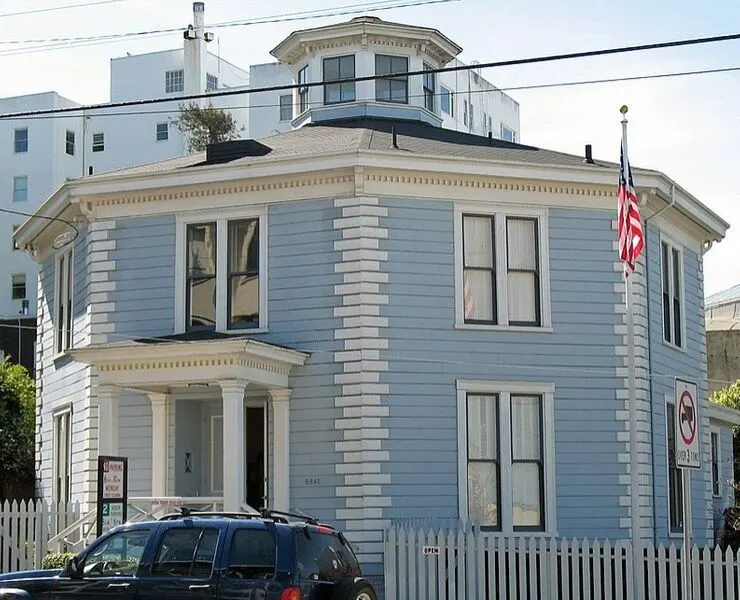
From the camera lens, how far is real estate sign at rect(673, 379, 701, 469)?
1440cm

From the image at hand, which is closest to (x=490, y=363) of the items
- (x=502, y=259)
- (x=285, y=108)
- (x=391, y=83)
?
(x=502, y=259)

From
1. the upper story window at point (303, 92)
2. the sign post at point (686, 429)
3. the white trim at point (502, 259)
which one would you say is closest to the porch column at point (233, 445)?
the white trim at point (502, 259)

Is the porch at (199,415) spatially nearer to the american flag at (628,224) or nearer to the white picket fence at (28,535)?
the white picket fence at (28,535)

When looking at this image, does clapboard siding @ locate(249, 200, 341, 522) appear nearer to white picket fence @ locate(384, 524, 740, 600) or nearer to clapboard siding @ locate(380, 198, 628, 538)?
clapboard siding @ locate(380, 198, 628, 538)

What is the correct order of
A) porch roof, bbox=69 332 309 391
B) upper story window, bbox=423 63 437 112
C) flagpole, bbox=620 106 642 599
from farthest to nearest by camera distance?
upper story window, bbox=423 63 437 112 → porch roof, bbox=69 332 309 391 → flagpole, bbox=620 106 642 599

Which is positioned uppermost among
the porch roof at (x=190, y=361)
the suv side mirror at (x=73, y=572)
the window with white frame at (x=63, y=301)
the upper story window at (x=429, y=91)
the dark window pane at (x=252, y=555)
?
the upper story window at (x=429, y=91)

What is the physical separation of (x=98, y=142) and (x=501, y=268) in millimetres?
52916

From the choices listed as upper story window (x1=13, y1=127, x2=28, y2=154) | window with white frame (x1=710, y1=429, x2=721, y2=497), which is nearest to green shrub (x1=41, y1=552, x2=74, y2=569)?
window with white frame (x1=710, y1=429, x2=721, y2=497)

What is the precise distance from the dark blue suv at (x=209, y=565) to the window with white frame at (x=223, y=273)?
8.40 metres

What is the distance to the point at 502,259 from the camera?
23.1 metres

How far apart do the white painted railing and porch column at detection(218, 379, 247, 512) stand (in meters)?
1.56

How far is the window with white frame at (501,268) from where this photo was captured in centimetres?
2298

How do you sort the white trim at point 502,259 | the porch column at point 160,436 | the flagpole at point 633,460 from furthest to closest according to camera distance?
the porch column at point 160,436, the white trim at point 502,259, the flagpole at point 633,460

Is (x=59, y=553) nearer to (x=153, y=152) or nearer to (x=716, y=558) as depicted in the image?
(x=716, y=558)
